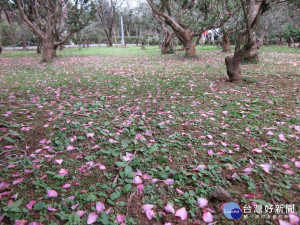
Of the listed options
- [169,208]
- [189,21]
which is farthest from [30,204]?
[189,21]

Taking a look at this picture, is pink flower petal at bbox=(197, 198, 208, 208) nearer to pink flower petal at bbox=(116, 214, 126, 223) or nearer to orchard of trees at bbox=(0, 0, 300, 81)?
pink flower petal at bbox=(116, 214, 126, 223)

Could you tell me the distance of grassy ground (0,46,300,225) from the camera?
5.77ft

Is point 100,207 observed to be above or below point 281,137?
below

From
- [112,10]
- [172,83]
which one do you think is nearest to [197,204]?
[172,83]

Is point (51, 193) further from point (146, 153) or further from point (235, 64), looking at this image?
point (235, 64)

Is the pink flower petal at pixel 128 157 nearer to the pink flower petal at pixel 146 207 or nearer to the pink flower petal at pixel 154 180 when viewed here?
the pink flower petal at pixel 154 180

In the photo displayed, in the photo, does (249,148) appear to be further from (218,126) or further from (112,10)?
(112,10)

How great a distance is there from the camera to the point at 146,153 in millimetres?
2426

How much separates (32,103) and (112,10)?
30497mm

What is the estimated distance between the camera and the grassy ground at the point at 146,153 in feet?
5.77

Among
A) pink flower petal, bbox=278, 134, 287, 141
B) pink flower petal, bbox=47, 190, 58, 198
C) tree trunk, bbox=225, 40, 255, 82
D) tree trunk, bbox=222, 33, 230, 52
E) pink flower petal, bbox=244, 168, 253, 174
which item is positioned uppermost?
tree trunk, bbox=222, 33, 230, 52

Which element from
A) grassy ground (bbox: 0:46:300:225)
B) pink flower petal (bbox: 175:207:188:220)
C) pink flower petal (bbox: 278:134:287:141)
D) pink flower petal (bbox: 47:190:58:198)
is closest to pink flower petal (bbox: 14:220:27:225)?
grassy ground (bbox: 0:46:300:225)

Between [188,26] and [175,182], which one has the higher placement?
[188,26]

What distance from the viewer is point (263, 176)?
204 centimetres
